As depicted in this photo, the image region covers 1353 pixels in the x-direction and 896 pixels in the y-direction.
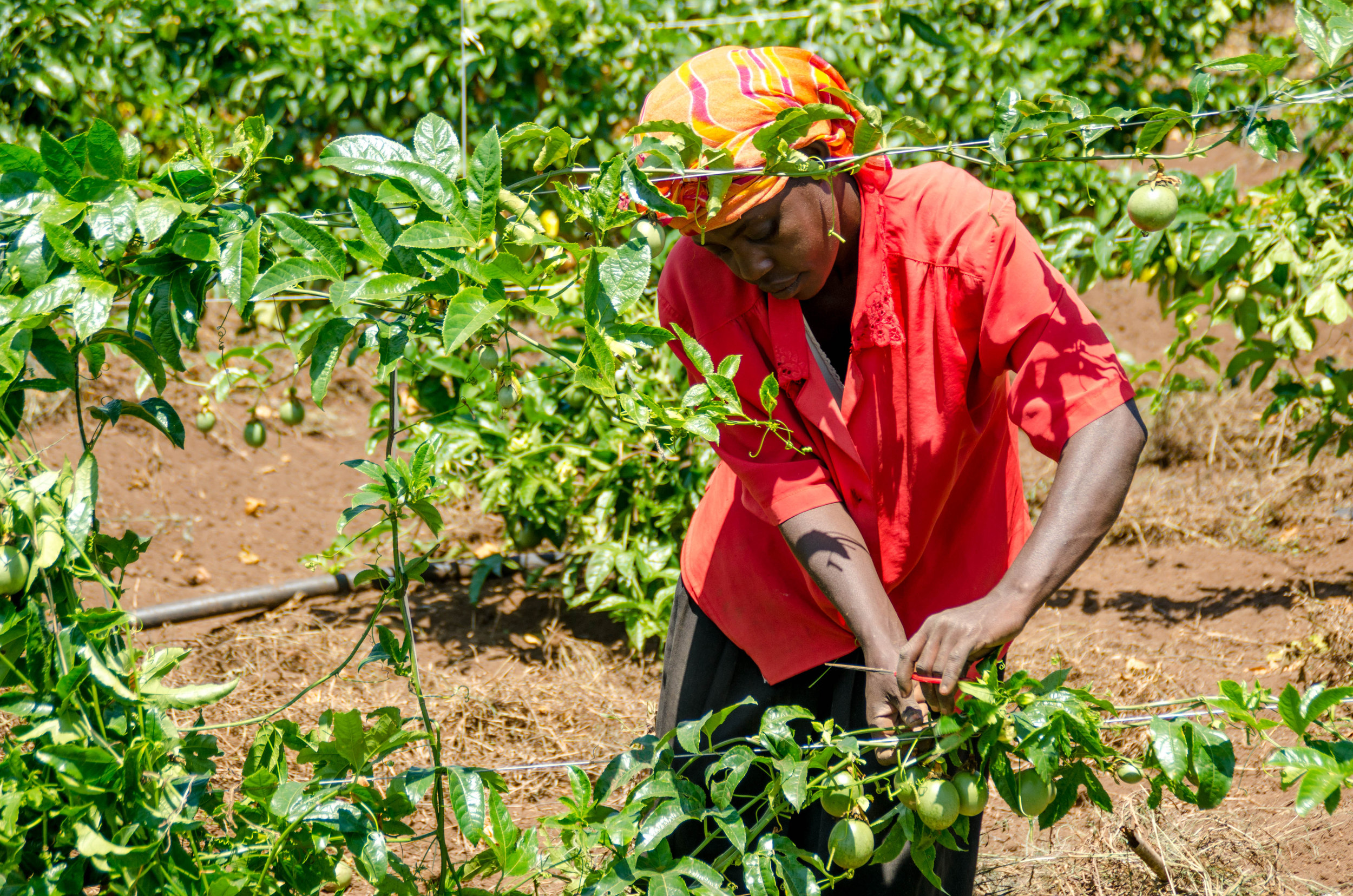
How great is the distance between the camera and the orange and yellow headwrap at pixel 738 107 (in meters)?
1.54

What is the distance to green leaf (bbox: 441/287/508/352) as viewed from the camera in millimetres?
1179

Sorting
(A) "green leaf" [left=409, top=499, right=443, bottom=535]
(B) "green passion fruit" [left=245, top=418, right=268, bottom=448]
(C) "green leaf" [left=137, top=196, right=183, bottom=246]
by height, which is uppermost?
(C) "green leaf" [left=137, top=196, right=183, bottom=246]

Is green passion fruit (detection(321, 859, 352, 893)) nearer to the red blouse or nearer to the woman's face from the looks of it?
the red blouse

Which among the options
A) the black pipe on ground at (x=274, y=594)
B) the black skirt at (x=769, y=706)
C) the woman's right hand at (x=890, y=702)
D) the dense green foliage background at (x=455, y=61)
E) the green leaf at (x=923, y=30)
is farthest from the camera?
the dense green foliage background at (x=455, y=61)

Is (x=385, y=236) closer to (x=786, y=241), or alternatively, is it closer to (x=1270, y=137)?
(x=786, y=241)

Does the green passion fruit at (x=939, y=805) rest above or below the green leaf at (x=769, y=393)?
below

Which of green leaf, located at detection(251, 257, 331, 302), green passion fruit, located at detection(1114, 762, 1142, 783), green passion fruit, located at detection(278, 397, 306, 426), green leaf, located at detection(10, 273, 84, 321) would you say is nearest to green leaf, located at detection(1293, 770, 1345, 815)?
green passion fruit, located at detection(1114, 762, 1142, 783)

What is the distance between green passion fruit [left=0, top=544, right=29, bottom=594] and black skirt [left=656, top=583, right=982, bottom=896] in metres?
1.07

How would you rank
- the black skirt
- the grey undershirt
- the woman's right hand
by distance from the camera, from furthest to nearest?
the black skirt → the grey undershirt → the woman's right hand

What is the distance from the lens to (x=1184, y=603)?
3672mm

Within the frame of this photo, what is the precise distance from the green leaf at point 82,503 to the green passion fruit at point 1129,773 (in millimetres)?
1238

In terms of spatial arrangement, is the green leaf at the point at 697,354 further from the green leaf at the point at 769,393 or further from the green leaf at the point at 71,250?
the green leaf at the point at 71,250

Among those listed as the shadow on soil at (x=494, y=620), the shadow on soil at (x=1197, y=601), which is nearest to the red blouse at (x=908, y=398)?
the shadow on soil at (x=494, y=620)

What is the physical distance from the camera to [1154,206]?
153 cm
